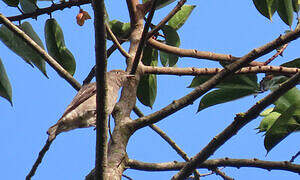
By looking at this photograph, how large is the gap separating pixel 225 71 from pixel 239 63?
11 centimetres

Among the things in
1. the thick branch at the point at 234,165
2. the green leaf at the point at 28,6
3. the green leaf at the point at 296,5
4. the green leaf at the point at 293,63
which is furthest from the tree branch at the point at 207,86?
the green leaf at the point at 28,6

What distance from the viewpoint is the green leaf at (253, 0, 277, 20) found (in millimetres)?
3076

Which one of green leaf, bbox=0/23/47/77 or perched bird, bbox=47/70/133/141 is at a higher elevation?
green leaf, bbox=0/23/47/77

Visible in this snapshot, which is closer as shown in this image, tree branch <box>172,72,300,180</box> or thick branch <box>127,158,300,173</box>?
tree branch <box>172,72,300,180</box>

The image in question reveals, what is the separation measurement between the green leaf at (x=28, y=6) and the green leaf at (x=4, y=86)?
0.58 meters

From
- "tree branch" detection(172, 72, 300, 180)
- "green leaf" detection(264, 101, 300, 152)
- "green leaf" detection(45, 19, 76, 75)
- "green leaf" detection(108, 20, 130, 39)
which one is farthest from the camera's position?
"green leaf" detection(108, 20, 130, 39)

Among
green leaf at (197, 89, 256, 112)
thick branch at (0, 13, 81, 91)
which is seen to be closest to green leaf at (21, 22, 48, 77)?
thick branch at (0, 13, 81, 91)

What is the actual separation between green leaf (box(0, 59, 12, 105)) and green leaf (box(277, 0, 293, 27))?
8.20 ft

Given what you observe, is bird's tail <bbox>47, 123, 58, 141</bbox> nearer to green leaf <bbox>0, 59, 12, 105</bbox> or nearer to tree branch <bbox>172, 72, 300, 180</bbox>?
green leaf <bbox>0, 59, 12, 105</bbox>

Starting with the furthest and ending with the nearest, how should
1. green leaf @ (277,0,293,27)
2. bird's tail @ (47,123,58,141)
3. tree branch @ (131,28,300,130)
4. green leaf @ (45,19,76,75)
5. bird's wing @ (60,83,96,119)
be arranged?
1. bird's wing @ (60,83,96,119)
2. green leaf @ (45,19,76,75)
3. bird's tail @ (47,123,58,141)
4. green leaf @ (277,0,293,27)
5. tree branch @ (131,28,300,130)

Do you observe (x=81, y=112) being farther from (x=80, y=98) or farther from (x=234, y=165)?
(x=234, y=165)

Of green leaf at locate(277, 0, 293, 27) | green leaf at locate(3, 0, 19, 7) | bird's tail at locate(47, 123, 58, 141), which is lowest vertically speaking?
bird's tail at locate(47, 123, 58, 141)

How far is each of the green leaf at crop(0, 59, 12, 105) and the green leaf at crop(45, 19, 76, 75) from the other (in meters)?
0.52

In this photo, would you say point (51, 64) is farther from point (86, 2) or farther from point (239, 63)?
point (239, 63)
